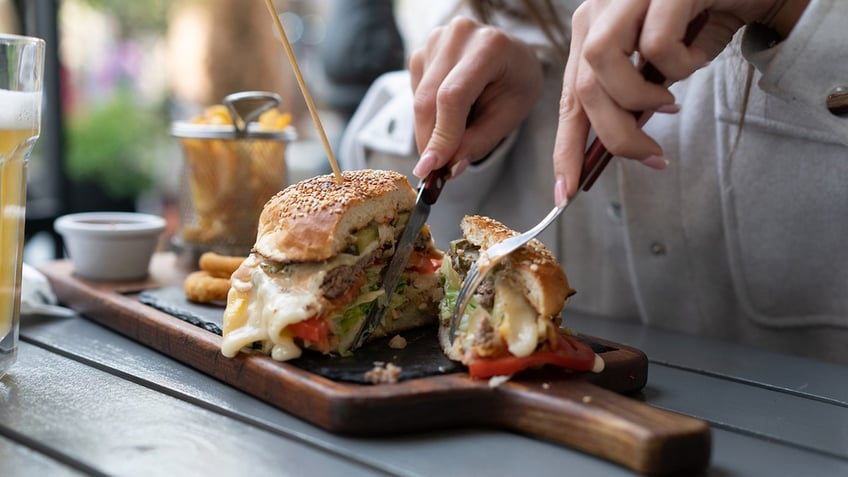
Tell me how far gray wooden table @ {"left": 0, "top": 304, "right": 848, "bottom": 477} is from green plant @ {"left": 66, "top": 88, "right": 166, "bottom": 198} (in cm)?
605

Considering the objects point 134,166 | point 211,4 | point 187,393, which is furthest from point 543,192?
point 211,4

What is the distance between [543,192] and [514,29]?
0.52 metres

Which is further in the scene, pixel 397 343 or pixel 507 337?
pixel 397 343

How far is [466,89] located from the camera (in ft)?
6.19

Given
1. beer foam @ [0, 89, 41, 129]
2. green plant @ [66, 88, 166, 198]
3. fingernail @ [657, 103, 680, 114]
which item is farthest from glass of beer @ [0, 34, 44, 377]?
green plant @ [66, 88, 166, 198]

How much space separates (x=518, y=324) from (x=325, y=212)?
445 mm

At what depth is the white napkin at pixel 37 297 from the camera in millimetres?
2043

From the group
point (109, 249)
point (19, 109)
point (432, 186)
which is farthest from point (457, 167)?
point (109, 249)

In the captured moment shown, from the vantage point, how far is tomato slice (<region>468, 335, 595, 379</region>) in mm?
1447

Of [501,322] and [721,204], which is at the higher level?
[721,204]

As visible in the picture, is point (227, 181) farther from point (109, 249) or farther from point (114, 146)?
point (114, 146)

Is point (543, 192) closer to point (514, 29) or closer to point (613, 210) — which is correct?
point (613, 210)

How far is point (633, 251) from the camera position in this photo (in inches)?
95.6

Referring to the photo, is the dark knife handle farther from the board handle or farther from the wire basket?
the wire basket
